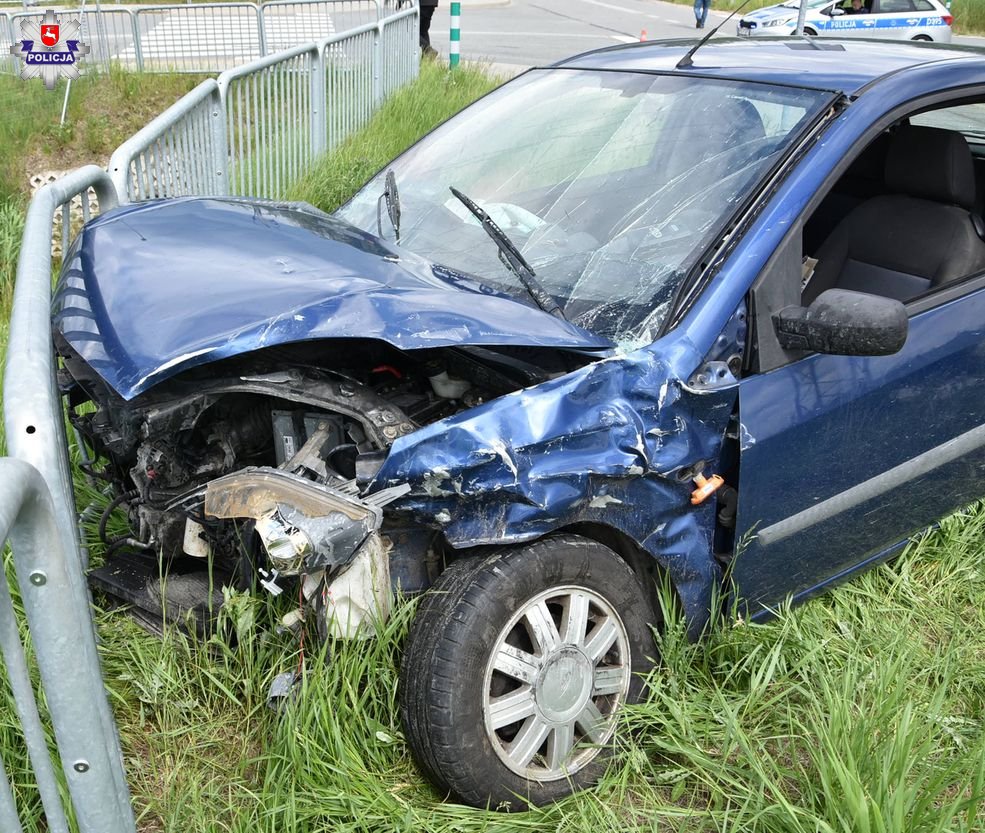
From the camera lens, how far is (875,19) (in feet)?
58.2

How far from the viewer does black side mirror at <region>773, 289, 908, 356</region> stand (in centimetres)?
222

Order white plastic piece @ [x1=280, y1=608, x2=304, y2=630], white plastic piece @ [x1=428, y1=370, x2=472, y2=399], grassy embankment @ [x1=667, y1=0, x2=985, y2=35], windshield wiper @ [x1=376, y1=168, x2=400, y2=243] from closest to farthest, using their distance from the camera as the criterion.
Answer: white plastic piece @ [x1=280, y1=608, x2=304, y2=630]
white plastic piece @ [x1=428, y1=370, x2=472, y2=399]
windshield wiper @ [x1=376, y1=168, x2=400, y2=243]
grassy embankment @ [x1=667, y1=0, x2=985, y2=35]

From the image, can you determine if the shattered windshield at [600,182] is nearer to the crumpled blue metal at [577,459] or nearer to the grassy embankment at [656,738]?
the crumpled blue metal at [577,459]

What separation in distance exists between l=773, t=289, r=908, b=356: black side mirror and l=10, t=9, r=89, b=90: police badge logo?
26.7ft

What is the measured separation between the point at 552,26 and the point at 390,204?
68.9 feet

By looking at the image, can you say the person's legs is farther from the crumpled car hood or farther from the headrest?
the crumpled car hood

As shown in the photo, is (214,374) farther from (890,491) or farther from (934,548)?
(934,548)

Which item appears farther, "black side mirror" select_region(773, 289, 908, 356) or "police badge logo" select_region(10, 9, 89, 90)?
"police badge logo" select_region(10, 9, 89, 90)

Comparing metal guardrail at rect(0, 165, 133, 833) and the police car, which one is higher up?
the police car

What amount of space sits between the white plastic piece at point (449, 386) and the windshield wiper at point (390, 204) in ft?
2.48

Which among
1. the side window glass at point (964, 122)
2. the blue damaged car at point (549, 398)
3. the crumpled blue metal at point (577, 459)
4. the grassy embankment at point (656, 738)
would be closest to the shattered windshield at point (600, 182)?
the blue damaged car at point (549, 398)

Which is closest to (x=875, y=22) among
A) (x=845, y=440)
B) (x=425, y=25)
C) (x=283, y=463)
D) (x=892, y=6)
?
(x=892, y=6)

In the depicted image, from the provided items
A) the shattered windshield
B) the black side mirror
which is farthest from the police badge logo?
the black side mirror

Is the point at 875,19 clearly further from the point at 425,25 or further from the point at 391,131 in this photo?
the point at 391,131
